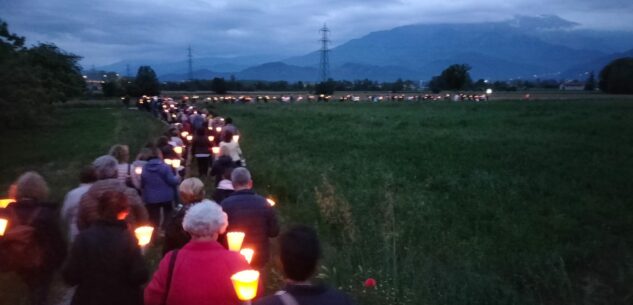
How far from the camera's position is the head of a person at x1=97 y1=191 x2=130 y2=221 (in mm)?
4348

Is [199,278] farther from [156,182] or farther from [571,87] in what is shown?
[571,87]

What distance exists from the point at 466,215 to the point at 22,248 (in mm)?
9325

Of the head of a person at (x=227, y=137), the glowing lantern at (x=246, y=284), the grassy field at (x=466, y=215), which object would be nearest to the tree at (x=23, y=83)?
the grassy field at (x=466, y=215)

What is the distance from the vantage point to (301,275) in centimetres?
303

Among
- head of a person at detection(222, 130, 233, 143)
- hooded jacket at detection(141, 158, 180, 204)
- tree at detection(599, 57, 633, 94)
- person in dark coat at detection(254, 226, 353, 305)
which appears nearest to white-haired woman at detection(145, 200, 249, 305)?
person in dark coat at detection(254, 226, 353, 305)

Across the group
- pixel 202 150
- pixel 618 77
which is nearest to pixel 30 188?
pixel 202 150

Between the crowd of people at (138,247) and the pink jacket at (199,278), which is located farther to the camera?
the pink jacket at (199,278)

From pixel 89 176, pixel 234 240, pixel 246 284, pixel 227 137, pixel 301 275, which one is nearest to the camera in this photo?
pixel 301 275

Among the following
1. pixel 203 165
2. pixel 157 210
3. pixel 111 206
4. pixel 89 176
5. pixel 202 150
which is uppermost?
pixel 111 206

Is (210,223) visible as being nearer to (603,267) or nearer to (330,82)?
(603,267)

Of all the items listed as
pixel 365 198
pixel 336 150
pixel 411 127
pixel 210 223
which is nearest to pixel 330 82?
pixel 411 127

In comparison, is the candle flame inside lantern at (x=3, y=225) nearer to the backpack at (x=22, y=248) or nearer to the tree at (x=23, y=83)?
the backpack at (x=22, y=248)

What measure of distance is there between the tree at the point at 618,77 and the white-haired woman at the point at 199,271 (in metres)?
104

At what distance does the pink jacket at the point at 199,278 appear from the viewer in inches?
154
